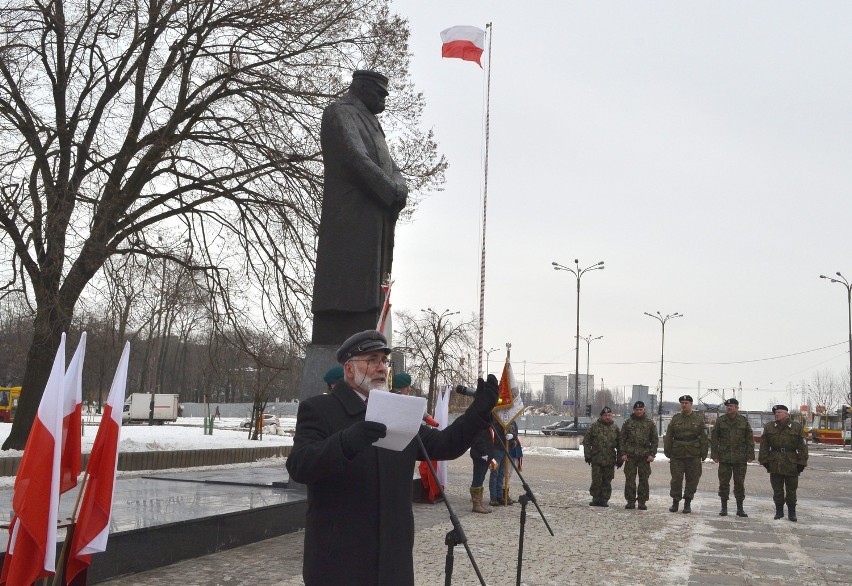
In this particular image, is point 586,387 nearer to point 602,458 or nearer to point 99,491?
point 602,458

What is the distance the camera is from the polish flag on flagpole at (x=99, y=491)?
190 inches

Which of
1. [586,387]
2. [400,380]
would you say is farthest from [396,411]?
[586,387]

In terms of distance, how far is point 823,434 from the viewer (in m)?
54.9

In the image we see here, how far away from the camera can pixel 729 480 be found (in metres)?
13.7

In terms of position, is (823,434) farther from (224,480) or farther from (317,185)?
(224,480)

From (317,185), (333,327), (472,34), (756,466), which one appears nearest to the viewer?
(333,327)

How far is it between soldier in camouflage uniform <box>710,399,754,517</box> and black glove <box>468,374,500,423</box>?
1139cm

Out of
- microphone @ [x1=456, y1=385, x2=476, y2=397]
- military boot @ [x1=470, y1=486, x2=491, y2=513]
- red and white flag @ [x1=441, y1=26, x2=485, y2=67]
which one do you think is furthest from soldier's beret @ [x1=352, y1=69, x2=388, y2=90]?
red and white flag @ [x1=441, y1=26, x2=485, y2=67]

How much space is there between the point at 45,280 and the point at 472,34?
10673mm

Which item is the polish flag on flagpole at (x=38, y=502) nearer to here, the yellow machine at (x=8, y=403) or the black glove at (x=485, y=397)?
the black glove at (x=485, y=397)

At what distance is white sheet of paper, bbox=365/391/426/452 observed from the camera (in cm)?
306

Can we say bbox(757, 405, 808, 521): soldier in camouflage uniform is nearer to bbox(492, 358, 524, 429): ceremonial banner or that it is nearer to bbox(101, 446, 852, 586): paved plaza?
bbox(101, 446, 852, 586): paved plaza

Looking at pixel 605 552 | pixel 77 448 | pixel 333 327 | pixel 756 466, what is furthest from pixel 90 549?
pixel 756 466

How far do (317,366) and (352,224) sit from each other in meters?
1.67
